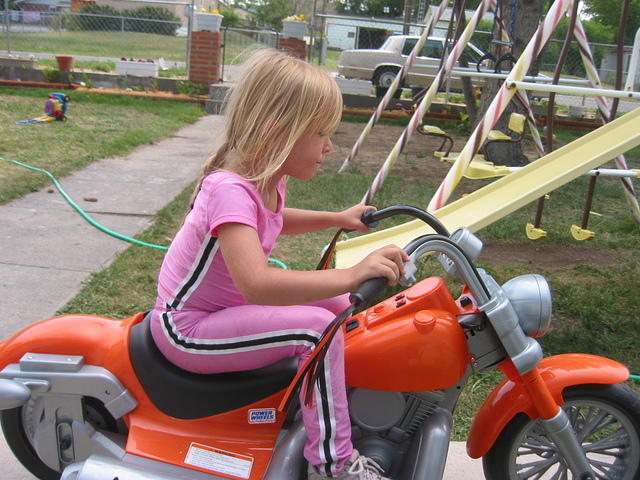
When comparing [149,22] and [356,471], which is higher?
[149,22]

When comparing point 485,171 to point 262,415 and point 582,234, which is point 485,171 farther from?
point 262,415

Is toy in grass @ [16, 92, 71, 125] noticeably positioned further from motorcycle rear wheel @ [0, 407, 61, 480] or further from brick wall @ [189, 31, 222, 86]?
motorcycle rear wheel @ [0, 407, 61, 480]

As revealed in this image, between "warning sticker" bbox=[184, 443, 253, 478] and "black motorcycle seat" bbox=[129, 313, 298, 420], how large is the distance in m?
0.10

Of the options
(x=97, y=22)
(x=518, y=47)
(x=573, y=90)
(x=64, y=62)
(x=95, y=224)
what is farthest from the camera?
(x=97, y=22)

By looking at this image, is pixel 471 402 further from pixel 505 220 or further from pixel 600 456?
pixel 505 220

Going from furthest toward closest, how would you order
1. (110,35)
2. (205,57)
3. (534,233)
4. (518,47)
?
(110,35), (205,57), (518,47), (534,233)

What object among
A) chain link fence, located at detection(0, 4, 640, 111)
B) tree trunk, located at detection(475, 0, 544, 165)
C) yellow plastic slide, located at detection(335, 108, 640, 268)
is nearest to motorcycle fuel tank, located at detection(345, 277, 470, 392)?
yellow plastic slide, located at detection(335, 108, 640, 268)

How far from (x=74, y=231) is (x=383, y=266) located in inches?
137

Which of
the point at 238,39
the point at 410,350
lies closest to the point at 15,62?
the point at 238,39

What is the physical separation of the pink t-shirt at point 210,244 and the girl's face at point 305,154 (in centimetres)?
13

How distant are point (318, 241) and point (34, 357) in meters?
2.86

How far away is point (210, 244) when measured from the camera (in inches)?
69.6

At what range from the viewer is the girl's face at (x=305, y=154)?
181cm

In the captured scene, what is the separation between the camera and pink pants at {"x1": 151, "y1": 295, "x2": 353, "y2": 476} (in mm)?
1747
